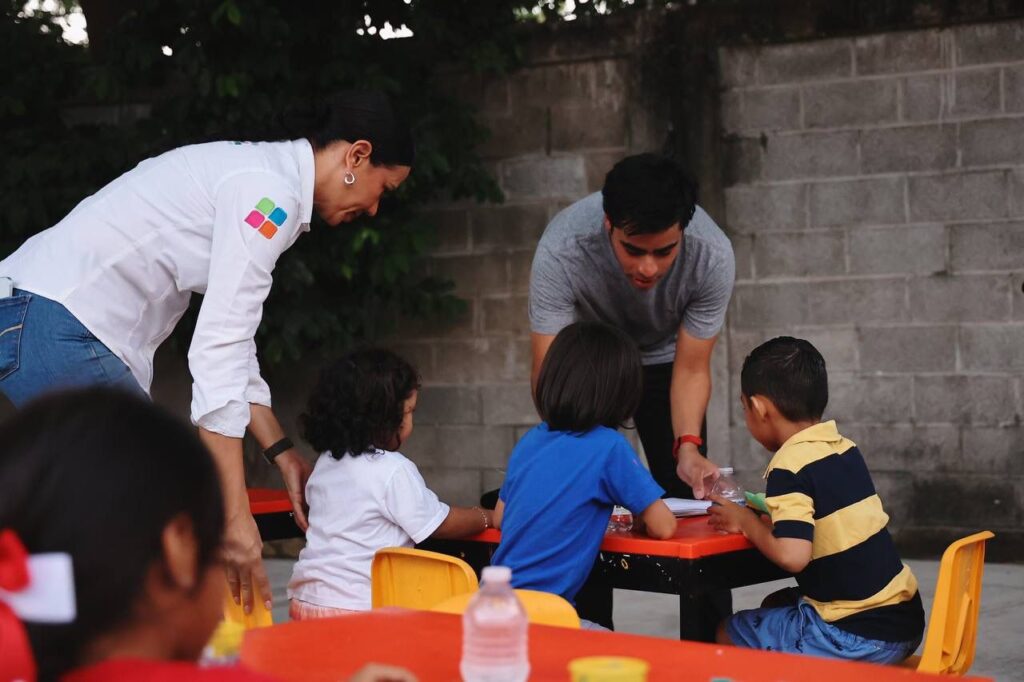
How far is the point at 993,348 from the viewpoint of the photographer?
5449mm

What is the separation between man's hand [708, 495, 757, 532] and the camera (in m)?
2.81

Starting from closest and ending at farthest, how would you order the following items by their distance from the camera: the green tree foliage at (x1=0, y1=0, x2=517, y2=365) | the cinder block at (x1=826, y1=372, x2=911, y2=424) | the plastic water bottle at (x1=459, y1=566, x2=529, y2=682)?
the plastic water bottle at (x1=459, y1=566, x2=529, y2=682) → the cinder block at (x1=826, y1=372, x2=911, y2=424) → the green tree foliage at (x1=0, y1=0, x2=517, y2=365)

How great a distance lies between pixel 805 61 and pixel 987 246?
1.07 m

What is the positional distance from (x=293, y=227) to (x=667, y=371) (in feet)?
5.62

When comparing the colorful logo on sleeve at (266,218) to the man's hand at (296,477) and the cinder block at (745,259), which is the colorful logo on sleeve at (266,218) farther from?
the cinder block at (745,259)

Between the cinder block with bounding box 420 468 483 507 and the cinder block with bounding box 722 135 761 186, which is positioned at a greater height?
the cinder block with bounding box 722 135 761 186

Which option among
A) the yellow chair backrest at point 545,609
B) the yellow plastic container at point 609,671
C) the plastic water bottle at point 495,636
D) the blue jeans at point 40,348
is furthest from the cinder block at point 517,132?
the yellow plastic container at point 609,671

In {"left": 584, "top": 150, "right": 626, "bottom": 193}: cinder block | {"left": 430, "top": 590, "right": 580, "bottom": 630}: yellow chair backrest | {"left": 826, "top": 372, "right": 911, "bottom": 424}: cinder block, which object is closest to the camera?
{"left": 430, "top": 590, "right": 580, "bottom": 630}: yellow chair backrest

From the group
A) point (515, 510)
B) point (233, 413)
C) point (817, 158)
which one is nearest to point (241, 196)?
point (233, 413)

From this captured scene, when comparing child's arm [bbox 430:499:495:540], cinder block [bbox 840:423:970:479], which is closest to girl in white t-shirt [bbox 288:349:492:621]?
child's arm [bbox 430:499:495:540]

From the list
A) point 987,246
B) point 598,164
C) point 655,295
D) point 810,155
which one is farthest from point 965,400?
point 655,295

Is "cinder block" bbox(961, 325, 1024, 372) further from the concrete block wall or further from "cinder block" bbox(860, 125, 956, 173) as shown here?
"cinder block" bbox(860, 125, 956, 173)

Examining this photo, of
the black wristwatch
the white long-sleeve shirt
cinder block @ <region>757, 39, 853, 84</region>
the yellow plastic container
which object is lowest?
the black wristwatch

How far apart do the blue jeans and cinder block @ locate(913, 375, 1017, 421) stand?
378 cm
